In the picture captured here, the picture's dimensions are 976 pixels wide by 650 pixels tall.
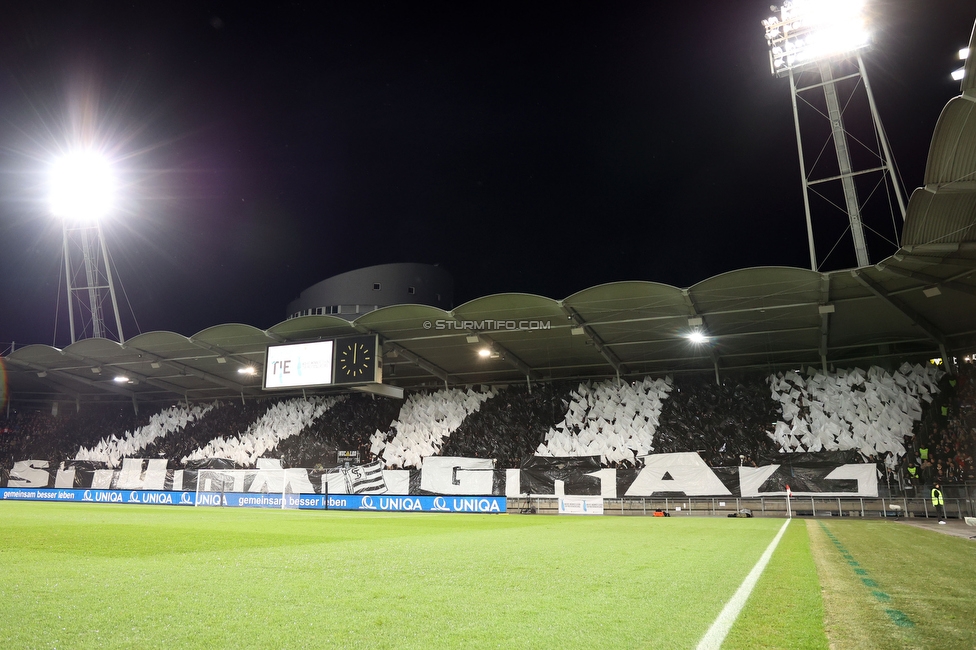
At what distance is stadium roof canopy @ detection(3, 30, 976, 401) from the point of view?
15.2 meters

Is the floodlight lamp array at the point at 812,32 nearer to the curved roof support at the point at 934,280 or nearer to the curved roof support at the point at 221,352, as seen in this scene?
the curved roof support at the point at 934,280

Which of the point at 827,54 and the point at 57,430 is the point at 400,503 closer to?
the point at 827,54

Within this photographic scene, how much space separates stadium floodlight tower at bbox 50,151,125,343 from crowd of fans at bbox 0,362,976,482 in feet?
24.3

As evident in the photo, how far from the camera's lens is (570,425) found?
2917 centimetres

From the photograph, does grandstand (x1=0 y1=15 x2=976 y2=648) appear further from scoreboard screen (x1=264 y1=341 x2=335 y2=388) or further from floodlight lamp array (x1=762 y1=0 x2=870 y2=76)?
floodlight lamp array (x1=762 y1=0 x2=870 y2=76)

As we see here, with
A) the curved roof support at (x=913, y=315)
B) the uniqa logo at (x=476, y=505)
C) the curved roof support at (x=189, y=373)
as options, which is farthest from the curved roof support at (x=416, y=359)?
the curved roof support at (x=913, y=315)

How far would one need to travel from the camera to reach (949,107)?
10.2m

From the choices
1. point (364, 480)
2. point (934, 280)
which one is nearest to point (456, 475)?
point (364, 480)

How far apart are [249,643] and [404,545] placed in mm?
5950

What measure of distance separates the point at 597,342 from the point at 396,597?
73.5 ft

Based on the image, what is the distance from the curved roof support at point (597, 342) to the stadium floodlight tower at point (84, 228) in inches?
970

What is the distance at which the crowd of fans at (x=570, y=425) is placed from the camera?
23.5 m

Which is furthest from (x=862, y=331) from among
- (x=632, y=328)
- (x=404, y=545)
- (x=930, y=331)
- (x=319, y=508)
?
(x=319, y=508)

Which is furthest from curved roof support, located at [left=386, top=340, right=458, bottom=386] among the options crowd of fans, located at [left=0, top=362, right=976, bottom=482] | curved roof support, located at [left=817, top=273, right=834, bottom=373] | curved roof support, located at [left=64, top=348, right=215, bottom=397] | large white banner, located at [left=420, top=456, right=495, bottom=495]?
curved roof support, located at [left=817, top=273, right=834, bottom=373]
